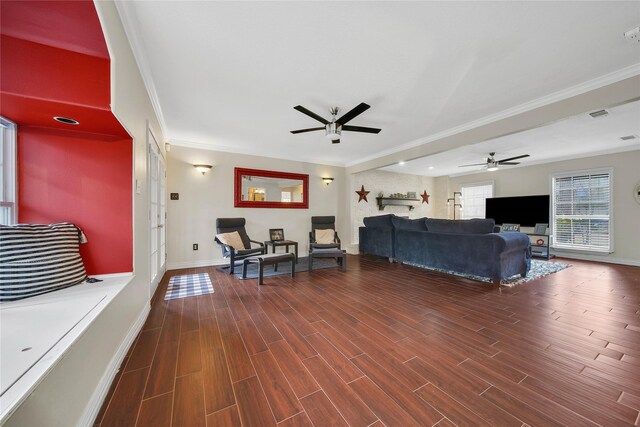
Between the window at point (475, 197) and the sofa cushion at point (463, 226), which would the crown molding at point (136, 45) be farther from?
the window at point (475, 197)

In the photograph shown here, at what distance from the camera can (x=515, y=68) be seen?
2305 mm

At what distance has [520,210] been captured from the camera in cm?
636

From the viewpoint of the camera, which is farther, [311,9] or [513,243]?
[513,243]

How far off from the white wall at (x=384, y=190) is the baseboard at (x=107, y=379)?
5.26 m

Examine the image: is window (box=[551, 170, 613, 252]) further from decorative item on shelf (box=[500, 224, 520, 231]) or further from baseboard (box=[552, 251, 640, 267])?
decorative item on shelf (box=[500, 224, 520, 231])

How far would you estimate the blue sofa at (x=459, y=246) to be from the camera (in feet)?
11.5

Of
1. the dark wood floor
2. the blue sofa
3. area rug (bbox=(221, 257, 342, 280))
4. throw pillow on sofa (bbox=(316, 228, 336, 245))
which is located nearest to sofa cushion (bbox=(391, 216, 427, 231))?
the blue sofa

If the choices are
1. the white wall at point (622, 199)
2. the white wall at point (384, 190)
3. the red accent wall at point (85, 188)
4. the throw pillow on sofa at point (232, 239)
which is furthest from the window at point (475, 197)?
the red accent wall at point (85, 188)

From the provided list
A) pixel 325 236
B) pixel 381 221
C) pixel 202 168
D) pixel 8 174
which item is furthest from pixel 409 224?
pixel 8 174

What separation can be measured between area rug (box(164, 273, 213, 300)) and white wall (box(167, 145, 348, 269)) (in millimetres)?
850

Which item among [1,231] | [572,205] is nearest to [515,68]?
[1,231]

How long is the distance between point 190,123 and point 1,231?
2.84 metres

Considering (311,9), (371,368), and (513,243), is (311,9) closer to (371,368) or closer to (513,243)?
(371,368)

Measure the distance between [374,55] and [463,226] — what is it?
Result: 3008 millimetres
